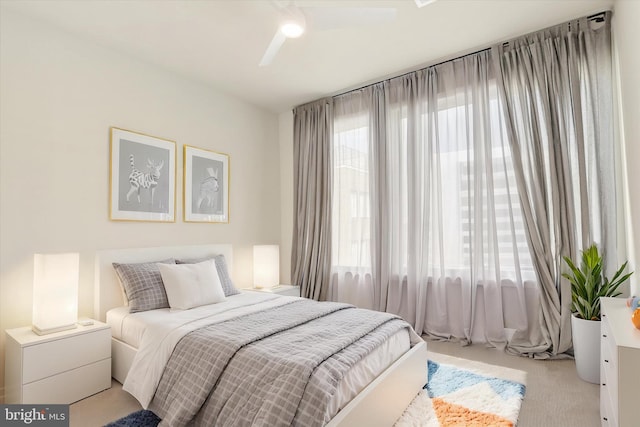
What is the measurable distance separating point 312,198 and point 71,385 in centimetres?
293

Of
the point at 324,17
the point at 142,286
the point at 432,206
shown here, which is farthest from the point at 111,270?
the point at 432,206

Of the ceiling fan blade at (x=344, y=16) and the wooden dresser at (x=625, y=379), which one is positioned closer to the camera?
the wooden dresser at (x=625, y=379)

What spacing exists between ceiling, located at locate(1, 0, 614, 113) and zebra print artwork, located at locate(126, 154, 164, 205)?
39.9 inches

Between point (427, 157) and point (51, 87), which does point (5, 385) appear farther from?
point (427, 157)

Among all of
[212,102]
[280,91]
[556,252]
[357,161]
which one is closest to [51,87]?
[212,102]

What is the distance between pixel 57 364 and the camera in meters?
2.20

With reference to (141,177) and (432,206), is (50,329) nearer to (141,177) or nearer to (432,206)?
Answer: (141,177)

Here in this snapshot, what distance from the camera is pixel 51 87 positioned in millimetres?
2646

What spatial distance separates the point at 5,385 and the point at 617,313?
389 centimetres

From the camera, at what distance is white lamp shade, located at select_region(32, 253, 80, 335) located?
2.26 meters

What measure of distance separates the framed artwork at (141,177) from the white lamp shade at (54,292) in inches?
27.9

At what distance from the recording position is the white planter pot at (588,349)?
2.38 metres

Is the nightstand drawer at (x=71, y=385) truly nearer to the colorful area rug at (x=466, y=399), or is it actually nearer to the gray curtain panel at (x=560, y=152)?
the colorful area rug at (x=466, y=399)

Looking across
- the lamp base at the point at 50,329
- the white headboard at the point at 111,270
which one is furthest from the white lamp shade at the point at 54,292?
the white headboard at the point at 111,270
